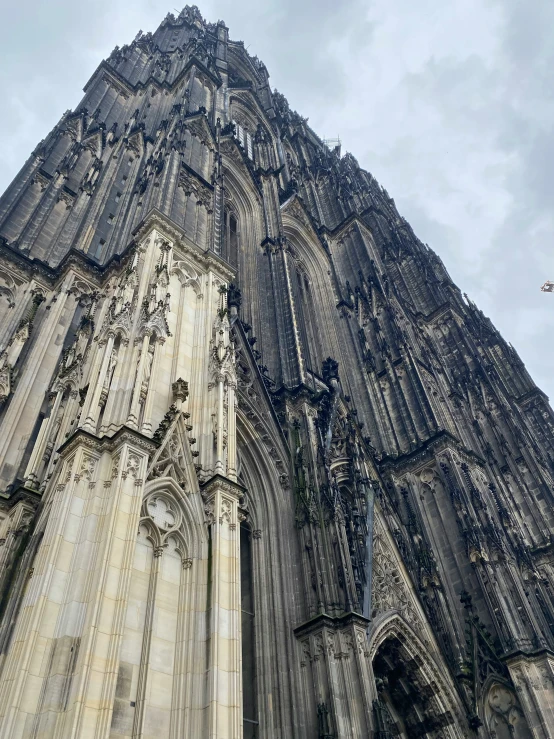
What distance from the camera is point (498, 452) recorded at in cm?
2725

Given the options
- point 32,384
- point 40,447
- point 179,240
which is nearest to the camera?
point 40,447

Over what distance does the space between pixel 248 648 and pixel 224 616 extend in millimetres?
4907

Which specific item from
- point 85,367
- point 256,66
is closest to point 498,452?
point 85,367

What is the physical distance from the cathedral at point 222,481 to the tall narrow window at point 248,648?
56mm

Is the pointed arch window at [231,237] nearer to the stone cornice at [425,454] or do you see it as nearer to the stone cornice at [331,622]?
the stone cornice at [425,454]

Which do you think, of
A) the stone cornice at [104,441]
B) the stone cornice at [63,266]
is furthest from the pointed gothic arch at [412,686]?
the stone cornice at [63,266]

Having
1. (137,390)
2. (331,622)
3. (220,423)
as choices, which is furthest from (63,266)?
(331,622)

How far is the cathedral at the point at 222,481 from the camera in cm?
748

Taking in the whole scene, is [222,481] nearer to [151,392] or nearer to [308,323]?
[151,392]

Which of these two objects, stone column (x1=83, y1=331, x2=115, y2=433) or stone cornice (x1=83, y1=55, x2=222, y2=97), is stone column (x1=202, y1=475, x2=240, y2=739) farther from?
stone cornice (x1=83, y1=55, x2=222, y2=97)

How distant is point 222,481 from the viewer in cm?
965

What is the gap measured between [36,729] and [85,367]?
21.3 ft

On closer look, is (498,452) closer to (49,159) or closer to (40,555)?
(49,159)

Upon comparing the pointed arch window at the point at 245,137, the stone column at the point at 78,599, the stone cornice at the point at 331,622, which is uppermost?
the pointed arch window at the point at 245,137
